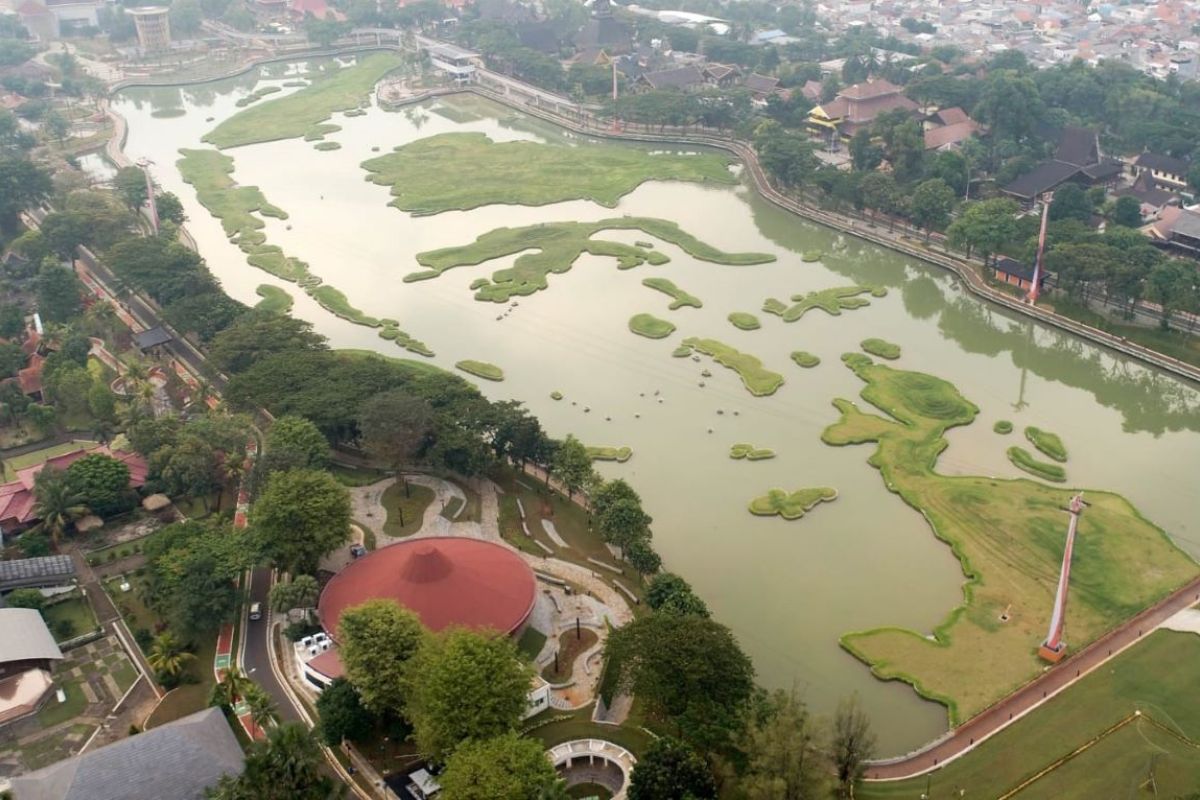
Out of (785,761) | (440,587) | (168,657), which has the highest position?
(785,761)

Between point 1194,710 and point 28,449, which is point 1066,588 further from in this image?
point 28,449

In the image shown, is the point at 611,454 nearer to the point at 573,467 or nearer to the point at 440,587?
the point at 573,467

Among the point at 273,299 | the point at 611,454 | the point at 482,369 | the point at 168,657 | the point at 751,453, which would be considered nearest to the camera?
the point at 168,657

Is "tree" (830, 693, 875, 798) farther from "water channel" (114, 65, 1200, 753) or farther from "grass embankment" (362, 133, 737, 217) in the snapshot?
"grass embankment" (362, 133, 737, 217)

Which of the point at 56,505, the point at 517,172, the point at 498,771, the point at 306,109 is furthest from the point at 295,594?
the point at 306,109

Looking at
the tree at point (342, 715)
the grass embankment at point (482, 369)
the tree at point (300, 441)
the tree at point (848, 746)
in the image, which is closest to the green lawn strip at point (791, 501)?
the tree at point (848, 746)

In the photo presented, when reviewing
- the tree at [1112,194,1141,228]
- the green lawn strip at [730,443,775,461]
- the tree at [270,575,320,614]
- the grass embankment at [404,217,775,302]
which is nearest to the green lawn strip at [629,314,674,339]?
the grass embankment at [404,217,775,302]

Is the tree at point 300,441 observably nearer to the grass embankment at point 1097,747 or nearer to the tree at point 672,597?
the tree at point 672,597
